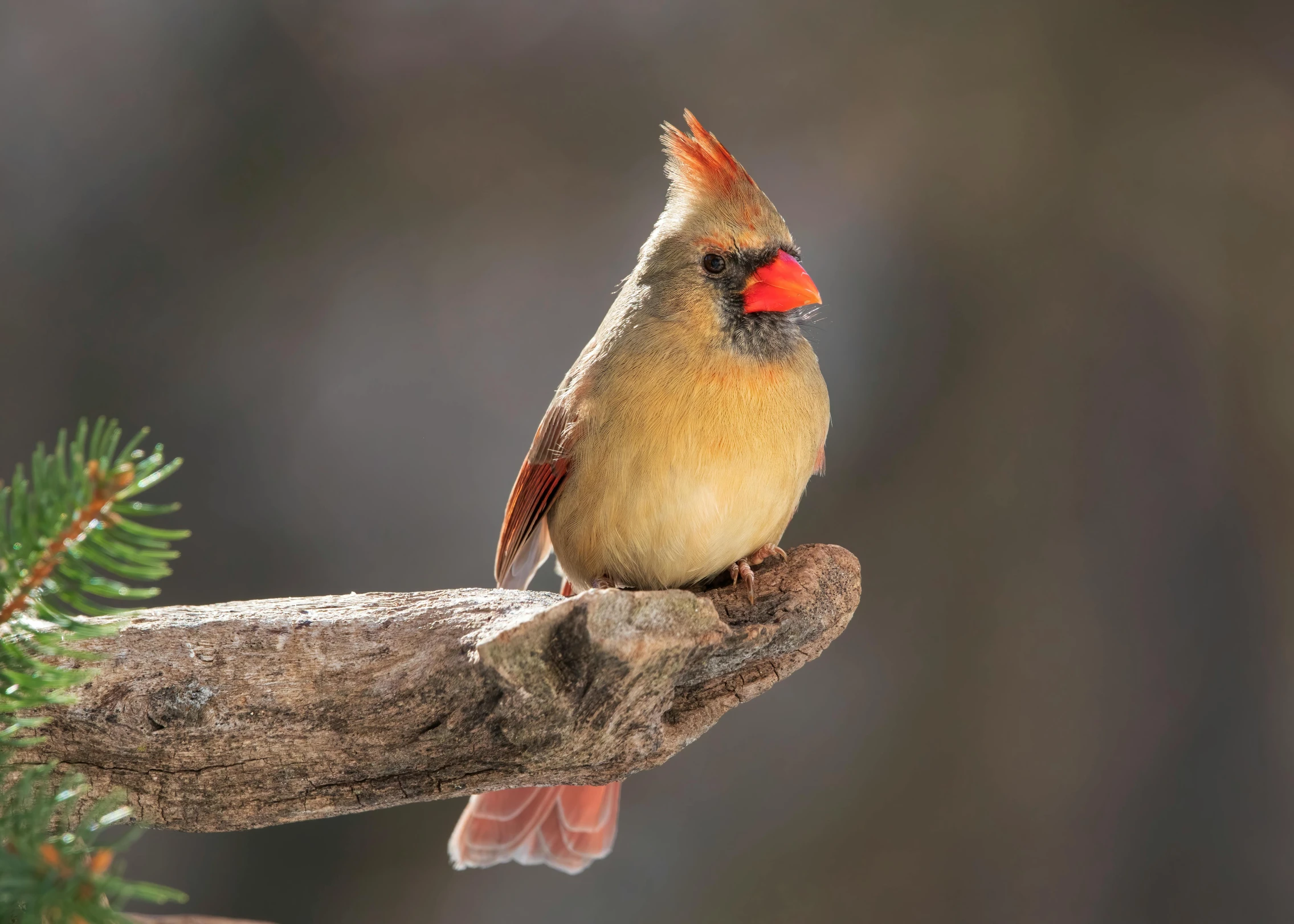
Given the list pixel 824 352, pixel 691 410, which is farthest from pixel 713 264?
pixel 824 352

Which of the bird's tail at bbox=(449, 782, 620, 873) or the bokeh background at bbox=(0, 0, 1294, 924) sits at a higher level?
the bokeh background at bbox=(0, 0, 1294, 924)

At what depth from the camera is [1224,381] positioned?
350 centimetres

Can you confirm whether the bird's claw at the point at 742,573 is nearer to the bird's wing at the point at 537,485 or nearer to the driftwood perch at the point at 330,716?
the driftwood perch at the point at 330,716

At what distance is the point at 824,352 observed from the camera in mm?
3529

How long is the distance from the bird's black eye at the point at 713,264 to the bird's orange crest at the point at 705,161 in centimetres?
12

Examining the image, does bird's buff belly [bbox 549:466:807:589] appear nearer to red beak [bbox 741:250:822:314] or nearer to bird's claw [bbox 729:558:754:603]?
bird's claw [bbox 729:558:754:603]

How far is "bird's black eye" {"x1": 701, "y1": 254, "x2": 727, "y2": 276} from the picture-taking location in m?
1.92

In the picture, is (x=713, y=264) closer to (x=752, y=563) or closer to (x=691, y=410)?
(x=691, y=410)

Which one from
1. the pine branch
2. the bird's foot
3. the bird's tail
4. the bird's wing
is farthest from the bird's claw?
the pine branch

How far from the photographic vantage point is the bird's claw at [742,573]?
1.84 m

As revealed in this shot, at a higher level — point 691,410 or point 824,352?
point 824,352

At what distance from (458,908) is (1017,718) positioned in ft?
6.08

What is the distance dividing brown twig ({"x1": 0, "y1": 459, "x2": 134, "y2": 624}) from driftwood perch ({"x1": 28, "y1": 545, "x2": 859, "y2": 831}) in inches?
23.9

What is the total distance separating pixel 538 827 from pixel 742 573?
0.81m
